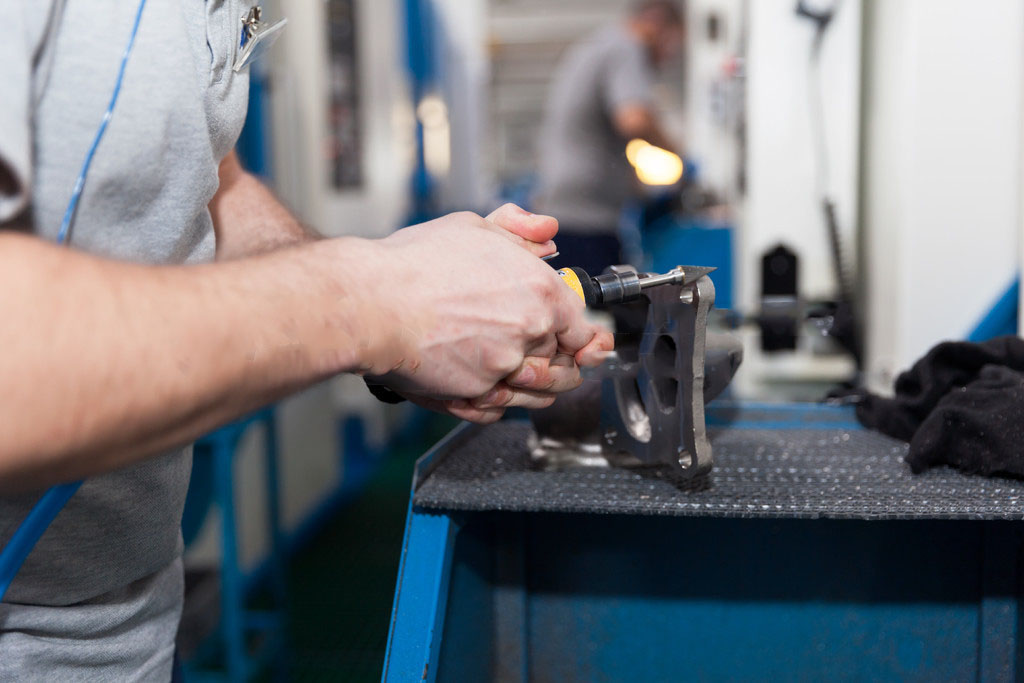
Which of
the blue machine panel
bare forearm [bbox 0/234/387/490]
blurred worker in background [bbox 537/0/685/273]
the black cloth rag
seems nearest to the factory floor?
the blue machine panel

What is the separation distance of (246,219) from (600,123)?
2.50 meters

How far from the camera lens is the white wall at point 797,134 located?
1432 mm

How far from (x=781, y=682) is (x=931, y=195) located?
28.7 inches

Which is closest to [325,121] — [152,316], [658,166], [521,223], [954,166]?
[658,166]

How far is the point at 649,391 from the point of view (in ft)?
2.32

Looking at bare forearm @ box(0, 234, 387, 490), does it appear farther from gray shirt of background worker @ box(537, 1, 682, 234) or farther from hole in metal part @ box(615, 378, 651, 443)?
gray shirt of background worker @ box(537, 1, 682, 234)

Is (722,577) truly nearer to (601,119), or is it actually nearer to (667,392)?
(667,392)

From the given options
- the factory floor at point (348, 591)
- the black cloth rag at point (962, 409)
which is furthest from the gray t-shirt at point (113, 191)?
the factory floor at point (348, 591)

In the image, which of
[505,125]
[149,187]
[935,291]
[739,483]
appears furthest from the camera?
[505,125]

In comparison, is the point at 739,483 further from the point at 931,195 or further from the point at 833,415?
the point at 931,195

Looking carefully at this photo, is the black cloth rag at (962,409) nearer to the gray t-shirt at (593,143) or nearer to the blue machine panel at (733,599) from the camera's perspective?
the blue machine panel at (733,599)

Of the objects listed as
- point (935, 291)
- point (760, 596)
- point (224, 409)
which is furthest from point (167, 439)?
point (935, 291)

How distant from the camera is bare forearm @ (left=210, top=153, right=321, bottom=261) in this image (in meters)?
0.70

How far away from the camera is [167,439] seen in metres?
0.42
